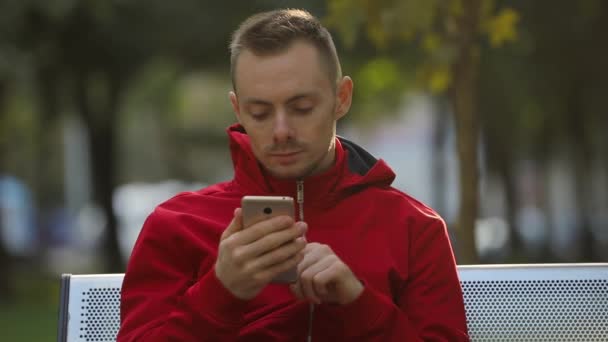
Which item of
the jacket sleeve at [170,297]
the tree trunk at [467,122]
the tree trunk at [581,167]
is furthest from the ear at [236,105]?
the tree trunk at [581,167]

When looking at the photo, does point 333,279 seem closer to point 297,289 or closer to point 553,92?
point 297,289

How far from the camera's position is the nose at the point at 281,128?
3336mm

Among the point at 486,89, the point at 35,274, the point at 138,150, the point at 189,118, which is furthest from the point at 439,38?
the point at 138,150

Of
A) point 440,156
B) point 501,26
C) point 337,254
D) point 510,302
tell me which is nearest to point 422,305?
point 337,254

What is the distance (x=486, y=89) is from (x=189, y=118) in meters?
21.7

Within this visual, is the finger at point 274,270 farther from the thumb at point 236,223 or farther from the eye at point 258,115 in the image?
the eye at point 258,115

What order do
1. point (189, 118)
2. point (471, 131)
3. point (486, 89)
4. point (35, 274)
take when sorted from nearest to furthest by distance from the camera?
point (471, 131) < point (486, 89) < point (35, 274) < point (189, 118)

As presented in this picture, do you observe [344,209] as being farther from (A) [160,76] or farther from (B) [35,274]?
(B) [35,274]

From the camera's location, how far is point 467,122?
6.75 metres

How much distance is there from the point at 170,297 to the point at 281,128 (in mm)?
597

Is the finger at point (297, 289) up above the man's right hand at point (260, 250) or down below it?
below

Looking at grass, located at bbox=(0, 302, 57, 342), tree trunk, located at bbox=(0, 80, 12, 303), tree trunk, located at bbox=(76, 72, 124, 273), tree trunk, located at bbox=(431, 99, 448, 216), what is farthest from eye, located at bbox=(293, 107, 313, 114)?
tree trunk, located at bbox=(431, 99, 448, 216)

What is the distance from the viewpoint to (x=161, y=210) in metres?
3.56

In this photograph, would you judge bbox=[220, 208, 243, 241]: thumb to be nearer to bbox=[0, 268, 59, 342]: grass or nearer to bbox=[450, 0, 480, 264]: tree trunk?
bbox=[450, 0, 480, 264]: tree trunk
